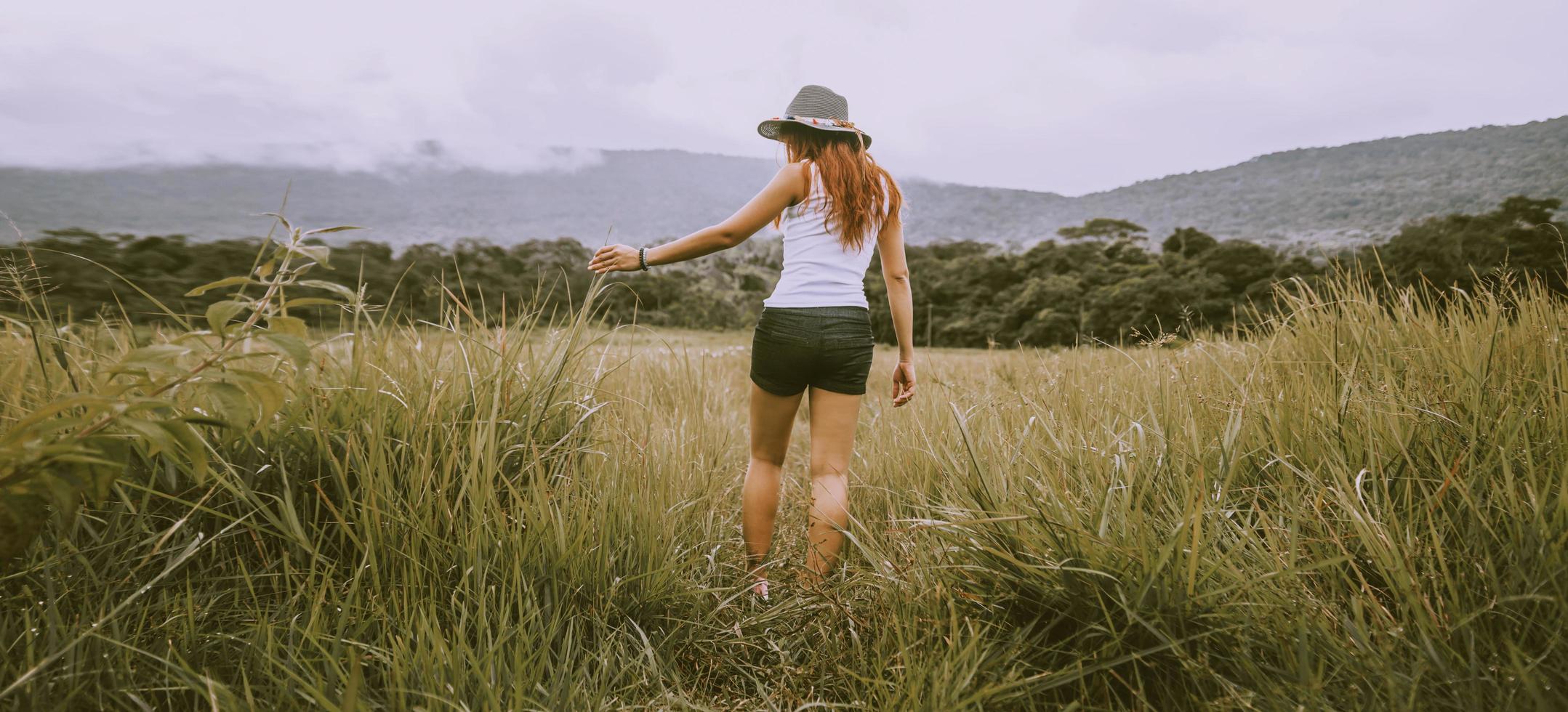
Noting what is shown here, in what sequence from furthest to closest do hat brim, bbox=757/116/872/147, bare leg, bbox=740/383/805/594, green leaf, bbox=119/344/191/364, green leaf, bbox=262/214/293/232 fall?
bare leg, bbox=740/383/805/594 → hat brim, bbox=757/116/872/147 → green leaf, bbox=262/214/293/232 → green leaf, bbox=119/344/191/364

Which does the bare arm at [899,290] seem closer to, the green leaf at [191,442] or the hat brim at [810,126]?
the hat brim at [810,126]

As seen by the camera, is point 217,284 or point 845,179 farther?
point 845,179

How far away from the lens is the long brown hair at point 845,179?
237 centimetres

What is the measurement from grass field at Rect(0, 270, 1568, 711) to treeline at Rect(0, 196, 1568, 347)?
0.55 meters

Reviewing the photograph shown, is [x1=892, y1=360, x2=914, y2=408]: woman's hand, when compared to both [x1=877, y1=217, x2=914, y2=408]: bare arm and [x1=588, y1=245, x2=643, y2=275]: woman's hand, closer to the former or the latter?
[x1=877, y1=217, x2=914, y2=408]: bare arm

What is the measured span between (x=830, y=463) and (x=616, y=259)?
1.10m

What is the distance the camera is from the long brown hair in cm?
237

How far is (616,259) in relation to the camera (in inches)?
87.6

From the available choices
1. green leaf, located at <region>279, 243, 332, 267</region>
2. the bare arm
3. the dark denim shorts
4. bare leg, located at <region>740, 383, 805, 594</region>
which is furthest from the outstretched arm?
green leaf, located at <region>279, 243, 332, 267</region>

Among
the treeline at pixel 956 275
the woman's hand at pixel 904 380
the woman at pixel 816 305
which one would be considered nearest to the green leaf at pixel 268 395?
the treeline at pixel 956 275

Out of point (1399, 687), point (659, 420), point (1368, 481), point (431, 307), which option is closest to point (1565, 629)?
point (1399, 687)

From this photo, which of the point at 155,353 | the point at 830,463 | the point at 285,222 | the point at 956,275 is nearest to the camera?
the point at 155,353

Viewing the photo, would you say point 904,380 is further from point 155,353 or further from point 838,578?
point 155,353

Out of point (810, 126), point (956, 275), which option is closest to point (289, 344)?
point (810, 126)
